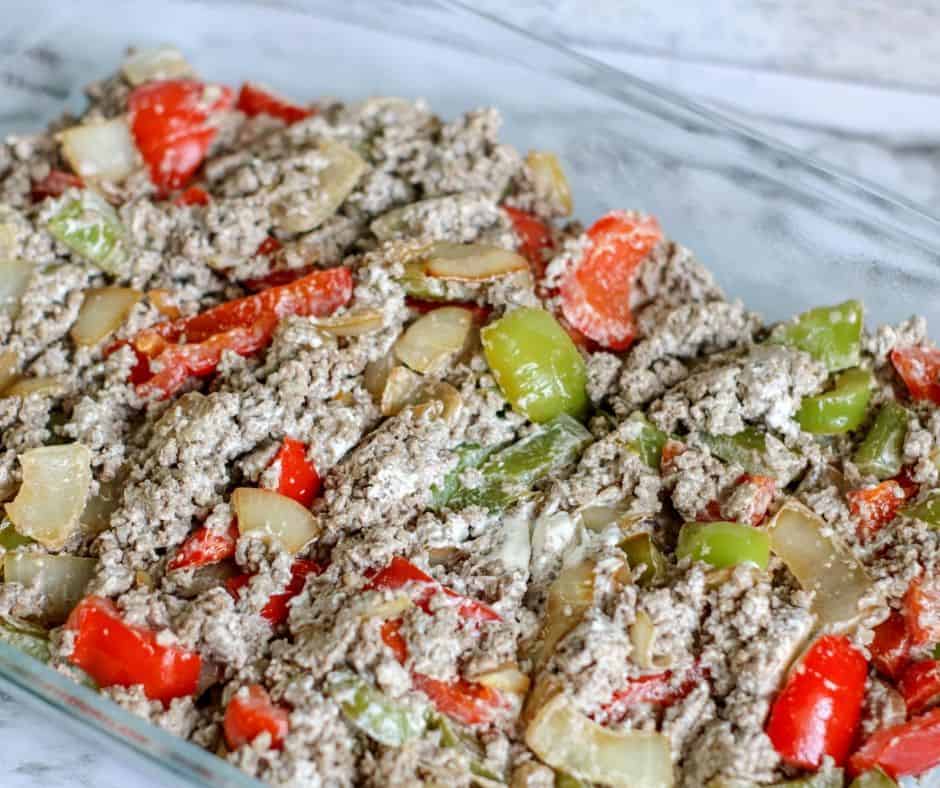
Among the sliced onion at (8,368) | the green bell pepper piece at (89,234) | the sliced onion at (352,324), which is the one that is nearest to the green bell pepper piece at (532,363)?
the sliced onion at (352,324)

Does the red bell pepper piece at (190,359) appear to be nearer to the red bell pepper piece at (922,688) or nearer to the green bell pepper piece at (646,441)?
the green bell pepper piece at (646,441)

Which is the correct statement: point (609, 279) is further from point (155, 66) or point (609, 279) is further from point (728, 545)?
point (155, 66)

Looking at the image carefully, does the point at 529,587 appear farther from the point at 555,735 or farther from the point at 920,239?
the point at 920,239

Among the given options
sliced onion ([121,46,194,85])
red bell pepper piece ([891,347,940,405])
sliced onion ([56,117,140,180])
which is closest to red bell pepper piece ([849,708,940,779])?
red bell pepper piece ([891,347,940,405])

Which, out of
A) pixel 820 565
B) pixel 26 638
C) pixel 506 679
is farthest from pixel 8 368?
pixel 820 565

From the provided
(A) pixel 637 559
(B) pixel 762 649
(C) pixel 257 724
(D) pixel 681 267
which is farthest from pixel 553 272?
(C) pixel 257 724
